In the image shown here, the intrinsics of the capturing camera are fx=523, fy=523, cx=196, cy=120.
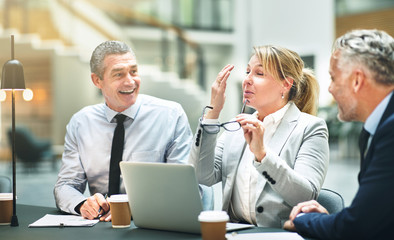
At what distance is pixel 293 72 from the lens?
2.24 m

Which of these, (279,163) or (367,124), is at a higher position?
(367,124)

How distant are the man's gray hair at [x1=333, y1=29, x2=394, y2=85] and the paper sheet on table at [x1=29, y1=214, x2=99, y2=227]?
1125 millimetres

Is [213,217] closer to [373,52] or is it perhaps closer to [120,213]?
[120,213]

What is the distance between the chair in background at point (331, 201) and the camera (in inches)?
81.5

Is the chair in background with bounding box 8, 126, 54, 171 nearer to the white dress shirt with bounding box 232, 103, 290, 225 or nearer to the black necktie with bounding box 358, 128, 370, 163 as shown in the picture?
the white dress shirt with bounding box 232, 103, 290, 225

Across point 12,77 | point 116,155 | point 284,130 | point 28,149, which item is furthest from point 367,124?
point 28,149

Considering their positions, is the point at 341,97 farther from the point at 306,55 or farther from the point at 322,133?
the point at 306,55

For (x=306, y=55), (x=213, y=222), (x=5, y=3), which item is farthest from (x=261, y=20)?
(x=213, y=222)

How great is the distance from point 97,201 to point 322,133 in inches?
37.9

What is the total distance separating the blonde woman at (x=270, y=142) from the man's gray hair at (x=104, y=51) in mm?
584

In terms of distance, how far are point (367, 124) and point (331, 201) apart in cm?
64

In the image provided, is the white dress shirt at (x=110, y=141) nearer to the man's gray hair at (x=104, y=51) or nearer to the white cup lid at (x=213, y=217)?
the man's gray hair at (x=104, y=51)

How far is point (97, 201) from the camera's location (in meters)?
2.14

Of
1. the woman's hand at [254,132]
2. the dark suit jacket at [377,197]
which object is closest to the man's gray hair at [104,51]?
the woman's hand at [254,132]
